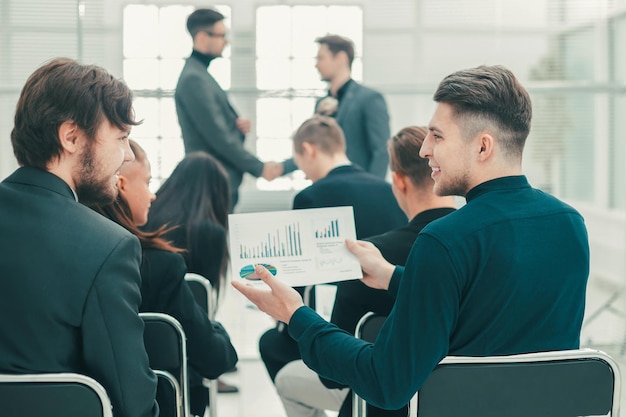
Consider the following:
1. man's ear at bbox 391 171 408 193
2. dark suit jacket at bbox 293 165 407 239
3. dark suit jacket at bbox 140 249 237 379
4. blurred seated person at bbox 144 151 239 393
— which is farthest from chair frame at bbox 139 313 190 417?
dark suit jacket at bbox 293 165 407 239

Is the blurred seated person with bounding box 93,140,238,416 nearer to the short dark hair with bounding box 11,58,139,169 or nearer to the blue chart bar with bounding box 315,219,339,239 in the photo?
the blue chart bar with bounding box 315,219,339,239

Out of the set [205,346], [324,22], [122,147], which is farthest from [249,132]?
[122,147]

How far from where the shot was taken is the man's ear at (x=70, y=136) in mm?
1788

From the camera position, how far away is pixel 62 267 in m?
1.64

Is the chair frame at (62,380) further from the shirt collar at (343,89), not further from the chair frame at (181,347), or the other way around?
the shirt collar at (343,89)

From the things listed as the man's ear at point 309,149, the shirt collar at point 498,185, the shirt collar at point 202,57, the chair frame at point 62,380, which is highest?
the shirt collar at point 202,57

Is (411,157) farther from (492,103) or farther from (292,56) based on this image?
(292,56)

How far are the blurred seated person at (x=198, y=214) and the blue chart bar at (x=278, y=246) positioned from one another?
1403 mm

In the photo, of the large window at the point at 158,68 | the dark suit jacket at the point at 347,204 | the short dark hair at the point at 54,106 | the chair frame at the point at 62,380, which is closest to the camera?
the chair frame at the point at 62,380

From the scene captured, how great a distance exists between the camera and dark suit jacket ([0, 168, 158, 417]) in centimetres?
163

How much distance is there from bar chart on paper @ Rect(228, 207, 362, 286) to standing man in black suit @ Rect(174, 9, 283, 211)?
2.94m

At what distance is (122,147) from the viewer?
6.35 ft

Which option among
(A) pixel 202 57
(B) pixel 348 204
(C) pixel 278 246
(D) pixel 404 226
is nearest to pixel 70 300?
(C) pixel 278 246

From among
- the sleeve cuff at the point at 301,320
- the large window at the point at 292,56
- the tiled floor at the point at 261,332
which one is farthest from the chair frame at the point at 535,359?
the large window at the point at 292,56
